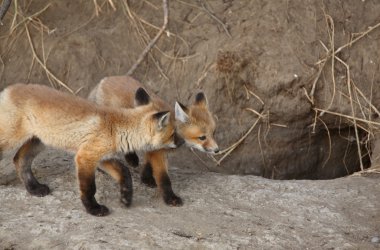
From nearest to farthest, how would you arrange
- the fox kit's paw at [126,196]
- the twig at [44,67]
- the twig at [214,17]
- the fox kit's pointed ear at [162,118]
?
the fox kit's pointed ear at [162,118], the fox kit's paw at [126,196], the twig at [44,67], the twig at [214,17]

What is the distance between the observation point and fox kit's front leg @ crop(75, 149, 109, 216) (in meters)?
5.98

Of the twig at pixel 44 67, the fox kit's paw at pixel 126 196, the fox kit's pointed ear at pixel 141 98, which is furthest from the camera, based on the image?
the twig at pixel 44 67

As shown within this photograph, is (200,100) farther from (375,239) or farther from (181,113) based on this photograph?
(375,239)

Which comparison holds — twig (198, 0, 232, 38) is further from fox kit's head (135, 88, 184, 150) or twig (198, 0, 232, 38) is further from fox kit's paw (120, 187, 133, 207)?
fox kit's paw (120, 187, 133, 207)

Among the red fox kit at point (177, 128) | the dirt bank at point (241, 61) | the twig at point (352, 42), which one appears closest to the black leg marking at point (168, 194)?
the red fox kit at point (177, 128)

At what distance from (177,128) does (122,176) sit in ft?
2.41

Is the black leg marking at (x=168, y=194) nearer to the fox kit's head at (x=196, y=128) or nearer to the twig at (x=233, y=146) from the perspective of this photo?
the fox kit's head at (x=196, y=128)

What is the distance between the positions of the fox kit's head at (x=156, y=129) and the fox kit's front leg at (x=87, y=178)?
0.56 m

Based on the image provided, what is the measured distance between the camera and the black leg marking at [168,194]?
6.37 m

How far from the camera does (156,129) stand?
6250 millimetres

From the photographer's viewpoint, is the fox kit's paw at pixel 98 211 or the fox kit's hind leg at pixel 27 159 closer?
the fox kit's paw at pixel 98 211

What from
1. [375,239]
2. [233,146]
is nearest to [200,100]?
[375,239]

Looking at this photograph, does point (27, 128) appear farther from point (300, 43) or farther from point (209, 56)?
point (300, 43)

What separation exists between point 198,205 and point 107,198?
89 centimetres
